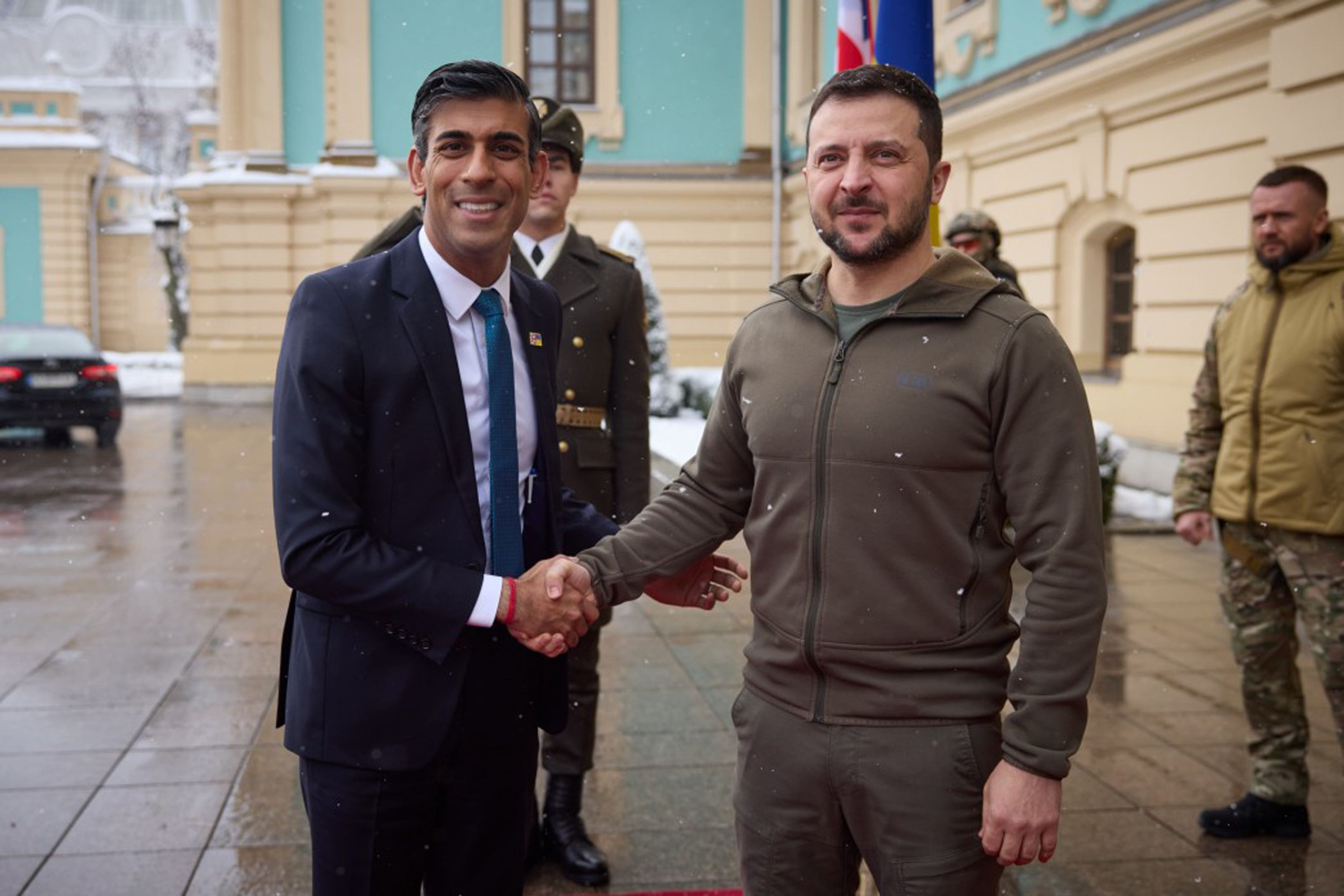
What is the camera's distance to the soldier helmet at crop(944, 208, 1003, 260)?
6.10m

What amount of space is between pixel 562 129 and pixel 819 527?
210cm

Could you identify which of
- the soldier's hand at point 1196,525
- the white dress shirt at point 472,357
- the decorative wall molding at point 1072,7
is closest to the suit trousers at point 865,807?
the white dress shirt at point 472,357

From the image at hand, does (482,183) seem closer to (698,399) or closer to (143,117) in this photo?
(698,399)

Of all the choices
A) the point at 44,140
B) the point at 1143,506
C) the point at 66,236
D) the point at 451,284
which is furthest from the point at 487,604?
the point at 44,140

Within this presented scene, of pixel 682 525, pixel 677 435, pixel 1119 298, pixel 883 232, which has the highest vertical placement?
pixel 1119 298

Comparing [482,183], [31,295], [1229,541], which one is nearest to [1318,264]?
[1229,541]

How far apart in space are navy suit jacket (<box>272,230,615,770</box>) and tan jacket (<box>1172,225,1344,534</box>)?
2.74 metres

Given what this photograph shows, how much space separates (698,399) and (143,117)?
124ft

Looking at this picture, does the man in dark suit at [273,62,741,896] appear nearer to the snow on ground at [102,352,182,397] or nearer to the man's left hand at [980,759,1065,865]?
the man's left hand at [980,759,1065,865]

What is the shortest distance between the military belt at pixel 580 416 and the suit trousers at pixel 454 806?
4.58 feet

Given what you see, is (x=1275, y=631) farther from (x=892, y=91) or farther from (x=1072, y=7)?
(x=1072, y=7)

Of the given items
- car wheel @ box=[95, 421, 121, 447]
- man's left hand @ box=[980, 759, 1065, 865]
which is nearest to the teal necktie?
man's left hand @ box=[980, 759, 1065, 865]

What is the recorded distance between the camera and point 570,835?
390cm

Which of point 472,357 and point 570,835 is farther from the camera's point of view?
point 570,835
